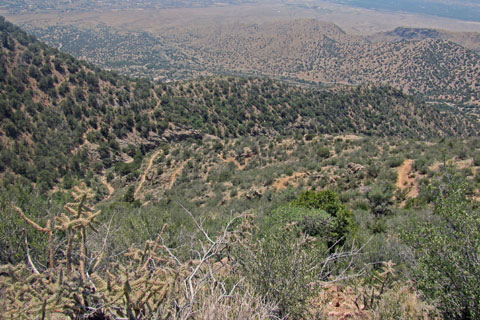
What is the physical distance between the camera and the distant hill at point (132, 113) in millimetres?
27219

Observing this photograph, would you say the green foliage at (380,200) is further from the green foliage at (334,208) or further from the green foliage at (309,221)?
the green foliage at (309,221)

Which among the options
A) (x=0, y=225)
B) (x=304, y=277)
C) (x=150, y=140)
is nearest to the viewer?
(x=304, y=277)

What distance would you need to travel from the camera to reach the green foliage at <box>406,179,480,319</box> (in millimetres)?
4227

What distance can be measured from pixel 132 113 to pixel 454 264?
35316 mm

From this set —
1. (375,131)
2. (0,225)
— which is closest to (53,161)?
(0,225)

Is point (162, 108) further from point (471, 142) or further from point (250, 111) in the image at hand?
point (471, 142)

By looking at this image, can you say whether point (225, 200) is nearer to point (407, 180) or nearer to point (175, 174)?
point (175, 174)

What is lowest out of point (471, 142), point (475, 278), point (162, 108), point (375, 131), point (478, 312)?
point (375, 131)

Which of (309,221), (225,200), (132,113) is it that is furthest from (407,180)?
(132,113)

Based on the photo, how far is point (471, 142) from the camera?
17.7 metres

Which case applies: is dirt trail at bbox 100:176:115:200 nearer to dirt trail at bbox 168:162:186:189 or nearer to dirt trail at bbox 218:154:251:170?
dirt trail at bbox 168:162:186:189

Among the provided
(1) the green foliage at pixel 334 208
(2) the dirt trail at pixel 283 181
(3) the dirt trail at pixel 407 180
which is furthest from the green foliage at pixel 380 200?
(2) the dirt trail at pixel 283 181

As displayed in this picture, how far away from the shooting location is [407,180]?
15.0 metres

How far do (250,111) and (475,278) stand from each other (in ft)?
131
